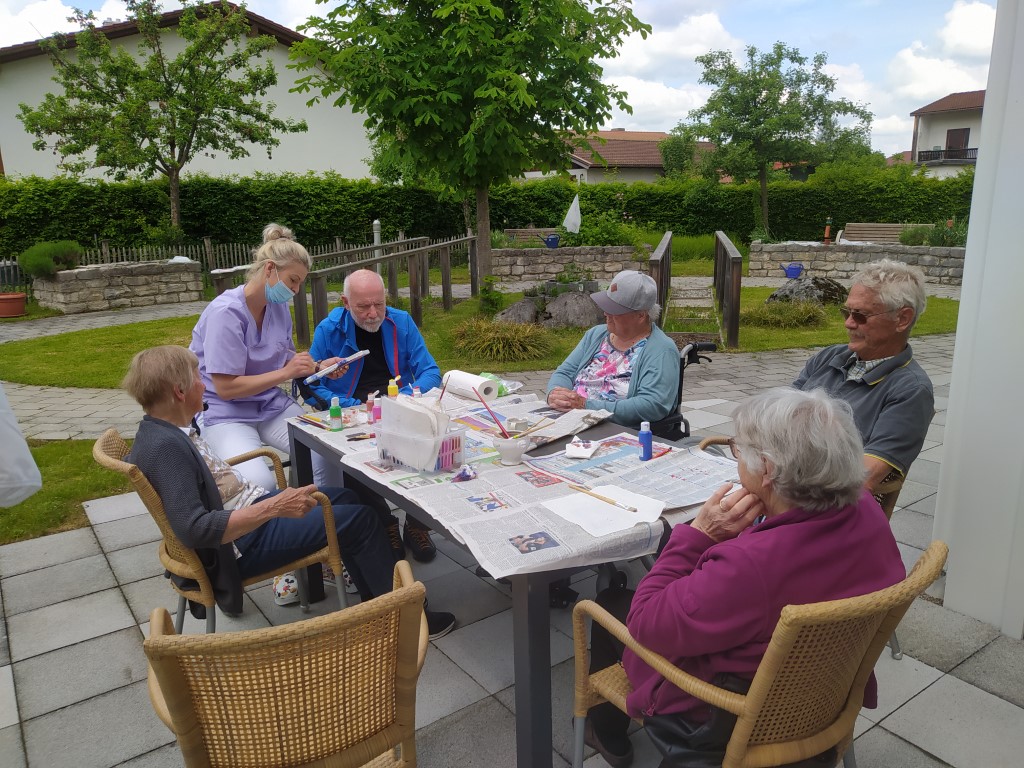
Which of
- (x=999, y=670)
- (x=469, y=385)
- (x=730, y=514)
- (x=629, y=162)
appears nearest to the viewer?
(x=730, y=514)

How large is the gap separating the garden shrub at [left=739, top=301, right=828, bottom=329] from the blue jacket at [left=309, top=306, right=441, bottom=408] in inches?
288

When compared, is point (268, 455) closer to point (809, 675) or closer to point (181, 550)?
point (181, 550)

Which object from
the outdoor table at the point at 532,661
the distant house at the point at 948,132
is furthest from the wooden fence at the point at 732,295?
the distant house at the point at 948,132

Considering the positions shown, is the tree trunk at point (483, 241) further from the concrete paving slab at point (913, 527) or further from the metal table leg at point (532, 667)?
the metal table leg at point (532, 667)

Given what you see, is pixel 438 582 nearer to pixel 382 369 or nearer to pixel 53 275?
pixel 382 369

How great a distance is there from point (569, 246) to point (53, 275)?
921 centimetres

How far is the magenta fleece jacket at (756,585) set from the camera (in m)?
1.39

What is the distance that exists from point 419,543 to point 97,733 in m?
1.45

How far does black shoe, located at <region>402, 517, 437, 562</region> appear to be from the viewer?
3.32 metres

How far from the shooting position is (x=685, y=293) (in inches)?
446

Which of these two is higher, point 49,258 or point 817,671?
point 49,258

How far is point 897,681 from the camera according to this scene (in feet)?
7.84

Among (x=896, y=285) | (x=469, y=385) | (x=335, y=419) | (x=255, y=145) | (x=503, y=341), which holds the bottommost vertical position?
(x=503, y=341)

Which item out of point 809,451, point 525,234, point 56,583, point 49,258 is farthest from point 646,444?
point 525,234
